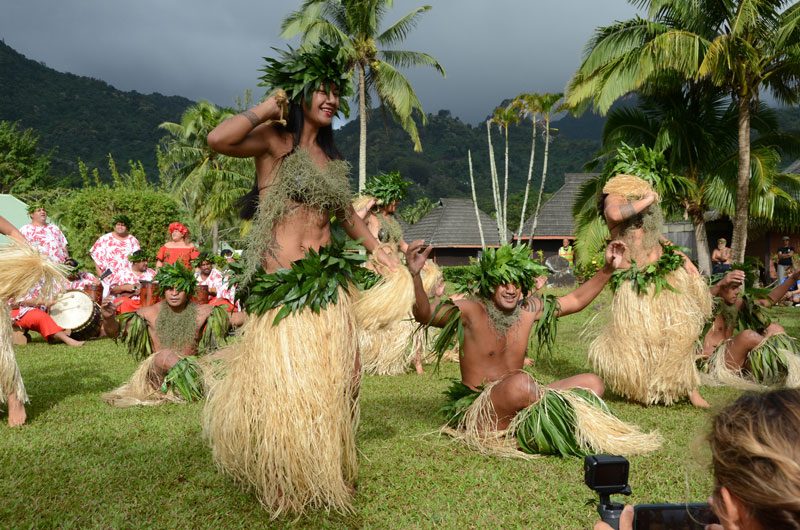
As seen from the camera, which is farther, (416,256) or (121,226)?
(121,226)

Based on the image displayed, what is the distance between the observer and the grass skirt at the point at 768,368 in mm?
4430

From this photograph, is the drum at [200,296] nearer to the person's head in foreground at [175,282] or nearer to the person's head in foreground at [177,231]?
the person's head in foreground at [175,282]

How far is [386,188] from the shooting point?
5.66 m

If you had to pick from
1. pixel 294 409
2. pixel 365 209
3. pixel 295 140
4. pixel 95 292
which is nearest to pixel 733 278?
pixel 365 209

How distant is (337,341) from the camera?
Result: 2496 mm

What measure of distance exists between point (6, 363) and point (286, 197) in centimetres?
242

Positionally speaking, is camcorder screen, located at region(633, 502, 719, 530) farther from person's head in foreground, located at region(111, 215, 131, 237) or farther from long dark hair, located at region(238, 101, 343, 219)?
person's head in foreground, located at region(111, 215, 131, 237)

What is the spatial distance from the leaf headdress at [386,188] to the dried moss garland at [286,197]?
2998 mm

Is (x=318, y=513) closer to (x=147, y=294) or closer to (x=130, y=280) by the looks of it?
(x=147, y=294)

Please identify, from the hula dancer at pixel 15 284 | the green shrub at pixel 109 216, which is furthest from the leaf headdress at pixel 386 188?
the green shrub at pixel 109 216

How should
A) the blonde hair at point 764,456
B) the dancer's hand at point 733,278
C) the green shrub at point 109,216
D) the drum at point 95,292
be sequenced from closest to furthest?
the blonde hair at point 764,456
the dancer's hand at point 733,278
the drum at point 95,292
the green shrub at point 109,216

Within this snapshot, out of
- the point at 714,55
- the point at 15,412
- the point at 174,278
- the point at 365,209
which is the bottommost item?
the point at 15,412

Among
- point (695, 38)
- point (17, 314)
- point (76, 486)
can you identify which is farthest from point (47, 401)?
point (695, 38)

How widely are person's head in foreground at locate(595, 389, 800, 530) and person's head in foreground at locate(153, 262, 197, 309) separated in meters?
4.18
